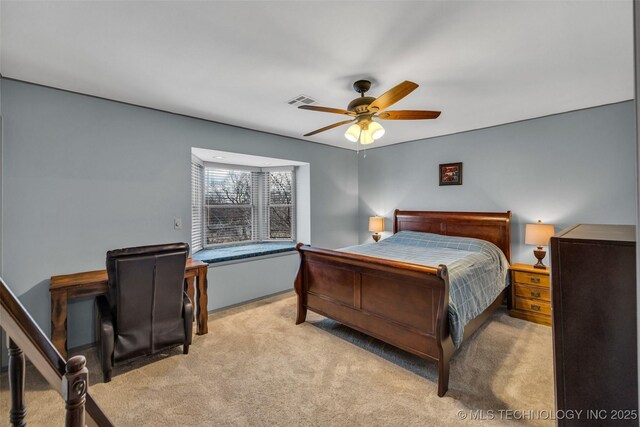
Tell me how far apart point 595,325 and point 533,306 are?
2916mm

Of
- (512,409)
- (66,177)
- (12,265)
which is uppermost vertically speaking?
(66,177)

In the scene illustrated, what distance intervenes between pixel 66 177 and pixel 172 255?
4.41 feet

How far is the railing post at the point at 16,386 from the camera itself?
0.86 m

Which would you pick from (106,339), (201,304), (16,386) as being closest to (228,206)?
(201,304)

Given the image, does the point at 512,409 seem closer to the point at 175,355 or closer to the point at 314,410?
the point at 314,410

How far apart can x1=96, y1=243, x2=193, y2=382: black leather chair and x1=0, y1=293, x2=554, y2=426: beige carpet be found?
8.7 inches

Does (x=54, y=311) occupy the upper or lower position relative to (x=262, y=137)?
lower

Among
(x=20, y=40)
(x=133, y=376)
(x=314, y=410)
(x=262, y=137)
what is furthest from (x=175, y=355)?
(x=262, y=137)

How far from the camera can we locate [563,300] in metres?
1.00

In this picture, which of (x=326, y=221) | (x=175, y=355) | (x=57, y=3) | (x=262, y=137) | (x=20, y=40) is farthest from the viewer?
(x=326, y=221)

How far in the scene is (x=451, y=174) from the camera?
4.32 m

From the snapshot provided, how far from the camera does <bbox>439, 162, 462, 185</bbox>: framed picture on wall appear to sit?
13.9ft

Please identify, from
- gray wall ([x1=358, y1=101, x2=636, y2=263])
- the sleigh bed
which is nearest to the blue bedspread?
the sleigh bed

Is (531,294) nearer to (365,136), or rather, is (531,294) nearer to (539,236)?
(539,236)
